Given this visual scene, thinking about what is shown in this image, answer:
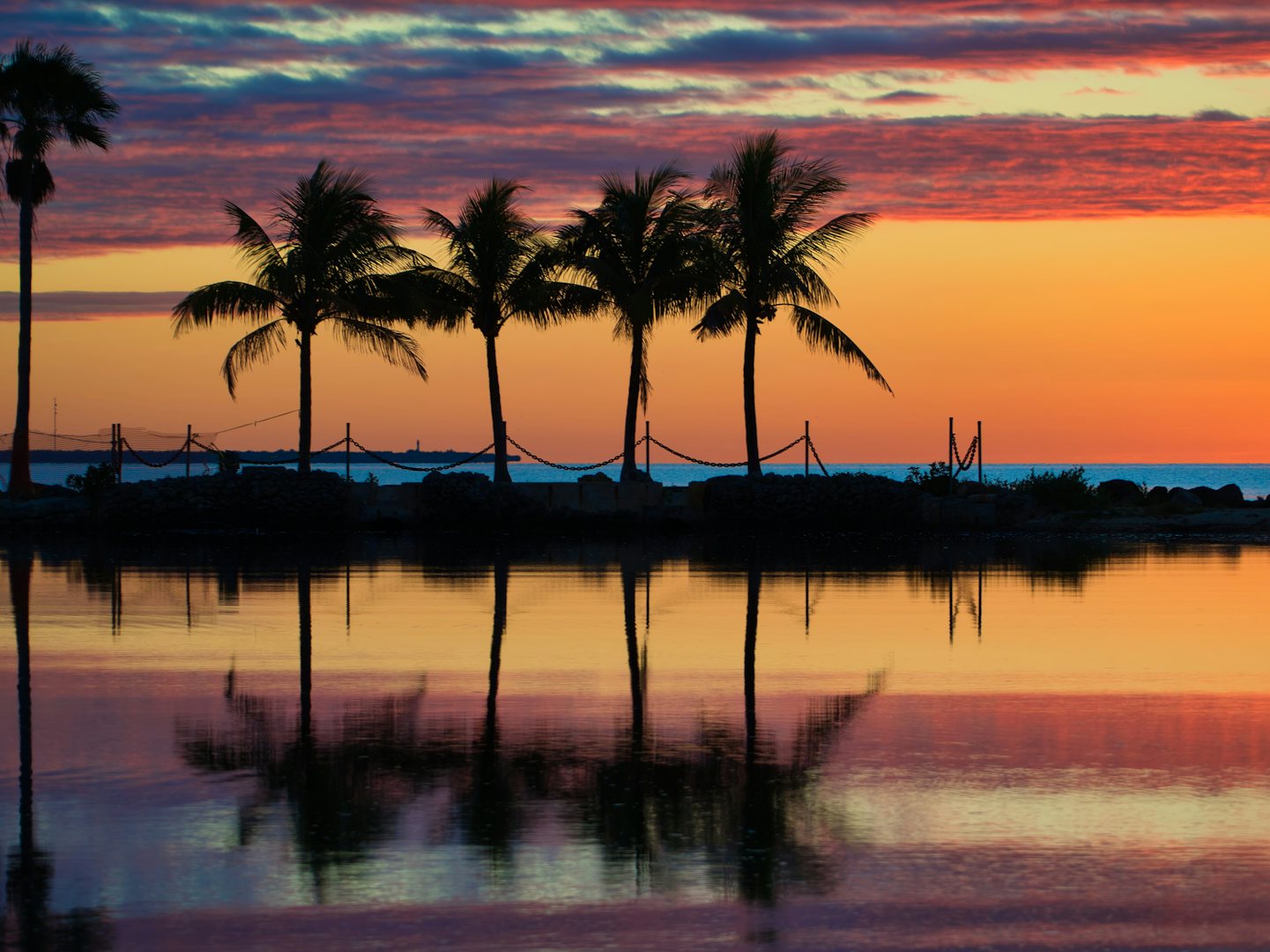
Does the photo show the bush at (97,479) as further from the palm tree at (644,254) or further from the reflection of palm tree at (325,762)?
the reflection of palm tree at (325,762)

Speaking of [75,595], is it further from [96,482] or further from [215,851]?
[96,482]

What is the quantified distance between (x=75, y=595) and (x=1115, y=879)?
14.3m

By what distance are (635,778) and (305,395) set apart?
31.0 metres

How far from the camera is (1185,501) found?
1591 inches

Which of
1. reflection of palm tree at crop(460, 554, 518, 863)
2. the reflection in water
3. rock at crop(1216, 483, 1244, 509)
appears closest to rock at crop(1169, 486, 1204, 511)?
rock at crop(1216, 483, 1244, 509)

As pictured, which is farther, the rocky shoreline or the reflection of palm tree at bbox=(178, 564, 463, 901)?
the rocky shoreline

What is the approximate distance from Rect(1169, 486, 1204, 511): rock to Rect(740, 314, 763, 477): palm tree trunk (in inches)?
398

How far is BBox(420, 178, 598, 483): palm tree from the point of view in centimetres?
3931

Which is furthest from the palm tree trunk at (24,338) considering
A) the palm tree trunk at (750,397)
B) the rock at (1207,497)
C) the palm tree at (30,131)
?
the rock at (1207,497)

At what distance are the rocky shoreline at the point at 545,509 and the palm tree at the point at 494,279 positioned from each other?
5.73 m

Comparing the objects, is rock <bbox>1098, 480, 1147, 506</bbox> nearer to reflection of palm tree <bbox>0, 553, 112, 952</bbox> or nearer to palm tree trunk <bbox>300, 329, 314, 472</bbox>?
palm tree trunk <bbox>300, 329, 314, 472</bbox>

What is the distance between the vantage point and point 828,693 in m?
10.6

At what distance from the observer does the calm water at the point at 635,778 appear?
5602mm

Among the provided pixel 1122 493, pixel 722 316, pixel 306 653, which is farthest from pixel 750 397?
pixel 306 653
